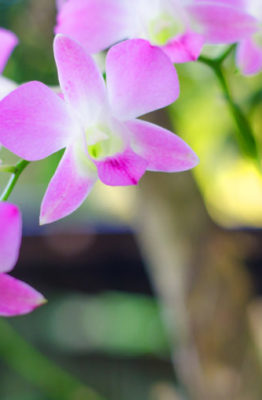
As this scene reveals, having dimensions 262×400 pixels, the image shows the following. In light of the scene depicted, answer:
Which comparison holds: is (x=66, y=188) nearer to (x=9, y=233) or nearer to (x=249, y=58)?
(x=9, y=233)

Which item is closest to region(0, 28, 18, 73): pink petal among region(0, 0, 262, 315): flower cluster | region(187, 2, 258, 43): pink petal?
region(0, 0, 262, 315): flower cluster

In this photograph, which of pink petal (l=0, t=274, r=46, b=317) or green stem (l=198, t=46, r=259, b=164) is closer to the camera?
pink petal (l=0, t=274, r=46, b=317)

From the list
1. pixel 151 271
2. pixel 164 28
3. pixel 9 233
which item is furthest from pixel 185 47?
pixel 151 271

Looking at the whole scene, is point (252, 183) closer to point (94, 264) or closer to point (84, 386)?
point (94, 264)

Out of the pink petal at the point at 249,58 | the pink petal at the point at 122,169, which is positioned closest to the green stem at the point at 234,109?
the pink petal at the point at 249,58

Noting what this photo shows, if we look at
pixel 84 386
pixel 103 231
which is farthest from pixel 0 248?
pixel 84 386

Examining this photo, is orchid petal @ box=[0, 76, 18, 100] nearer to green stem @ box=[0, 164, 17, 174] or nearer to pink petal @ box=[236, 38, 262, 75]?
green stem @ box=[0, 164, 17, 174]
